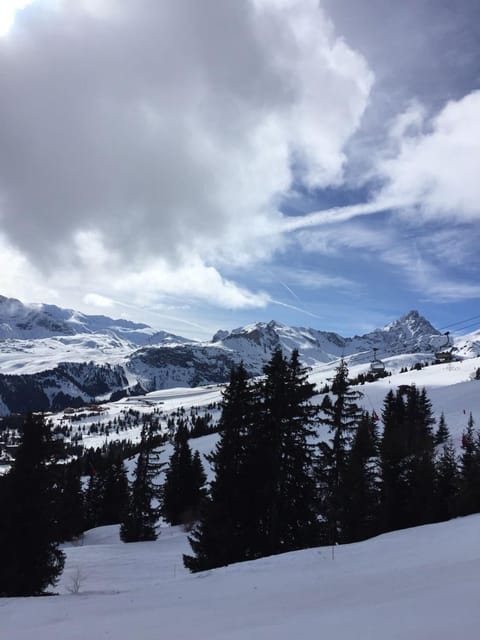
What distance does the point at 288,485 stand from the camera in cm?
1895

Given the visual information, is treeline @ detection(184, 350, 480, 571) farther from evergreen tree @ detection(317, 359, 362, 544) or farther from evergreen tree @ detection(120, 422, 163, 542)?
evergreen tree @ detection(120, 422, 163, 542)

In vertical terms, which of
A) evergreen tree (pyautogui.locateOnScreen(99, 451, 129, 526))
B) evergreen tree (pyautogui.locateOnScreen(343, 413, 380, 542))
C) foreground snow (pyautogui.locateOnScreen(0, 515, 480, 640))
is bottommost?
evergreen tree (pyautogui.locateOnScreen(99, 451, 129, 526))

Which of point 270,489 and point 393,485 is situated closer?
point 270,489

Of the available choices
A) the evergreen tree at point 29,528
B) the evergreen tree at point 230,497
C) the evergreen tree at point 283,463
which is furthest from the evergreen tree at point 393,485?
the evergreen tree at point 29,528

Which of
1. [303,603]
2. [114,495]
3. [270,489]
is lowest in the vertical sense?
[114,495]

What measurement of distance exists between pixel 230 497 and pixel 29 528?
8435mm

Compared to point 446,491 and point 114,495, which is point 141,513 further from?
point 446,491

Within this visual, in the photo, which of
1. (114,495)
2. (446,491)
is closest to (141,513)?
(114,495)

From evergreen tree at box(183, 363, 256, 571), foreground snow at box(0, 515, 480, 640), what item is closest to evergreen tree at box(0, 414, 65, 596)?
evergreen tree at box(183, 363, 256, 571)

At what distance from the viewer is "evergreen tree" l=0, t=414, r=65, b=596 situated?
14.8 metres

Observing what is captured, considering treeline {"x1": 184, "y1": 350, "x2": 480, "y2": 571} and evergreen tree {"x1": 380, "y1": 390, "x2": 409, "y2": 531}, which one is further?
evergreen tree {"x1": 380, "y1": 390, "x2": 409, "y2": 531}

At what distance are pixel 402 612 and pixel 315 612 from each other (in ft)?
4.98

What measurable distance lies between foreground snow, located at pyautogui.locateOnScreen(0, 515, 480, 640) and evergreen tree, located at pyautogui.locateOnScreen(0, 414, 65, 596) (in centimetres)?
669

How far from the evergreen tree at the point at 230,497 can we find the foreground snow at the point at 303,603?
15.3 feet
